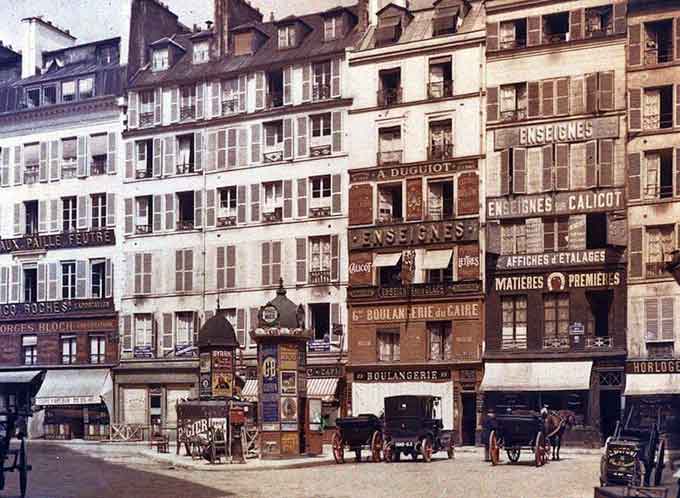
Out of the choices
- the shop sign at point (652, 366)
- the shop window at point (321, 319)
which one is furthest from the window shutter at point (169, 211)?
the shop sign at point (652, 366)

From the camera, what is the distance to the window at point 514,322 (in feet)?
144

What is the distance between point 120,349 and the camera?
5188 centimetres

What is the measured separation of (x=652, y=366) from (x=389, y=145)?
13130mm

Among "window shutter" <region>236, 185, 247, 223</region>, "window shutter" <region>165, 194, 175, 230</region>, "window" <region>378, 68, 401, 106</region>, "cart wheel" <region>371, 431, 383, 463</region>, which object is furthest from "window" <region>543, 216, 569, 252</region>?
"window shutter" <region>165, 194, 175, 230</region>

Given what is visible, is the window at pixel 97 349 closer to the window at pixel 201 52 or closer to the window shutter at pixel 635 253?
the window at pixel 201 52

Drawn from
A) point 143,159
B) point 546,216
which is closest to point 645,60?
point 546,216

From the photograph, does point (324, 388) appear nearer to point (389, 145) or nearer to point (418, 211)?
point (418, 211)

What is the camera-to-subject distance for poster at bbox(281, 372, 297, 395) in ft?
108

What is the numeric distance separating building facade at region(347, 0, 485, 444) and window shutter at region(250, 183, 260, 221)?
3810 mm

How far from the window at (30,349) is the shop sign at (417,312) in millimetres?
14455

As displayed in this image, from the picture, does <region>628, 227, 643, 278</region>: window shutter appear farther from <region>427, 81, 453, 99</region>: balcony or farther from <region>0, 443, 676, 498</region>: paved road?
<region>0, 443, 676, 498</region>: paved road

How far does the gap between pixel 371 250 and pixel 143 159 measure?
11.1 metres

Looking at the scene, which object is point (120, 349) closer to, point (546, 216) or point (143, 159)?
point (143, 159)

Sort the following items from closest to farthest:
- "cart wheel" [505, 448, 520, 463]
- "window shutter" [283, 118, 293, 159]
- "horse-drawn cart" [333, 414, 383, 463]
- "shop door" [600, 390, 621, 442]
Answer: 1. "cart wheel" [505, 448, 520, 463]
2. "horse-drawn cart" [333, 414, 383, 463]
3. "shop door" [600, 390, 621, 442]
4. "window shutter" [283, 118, 293, 159]
